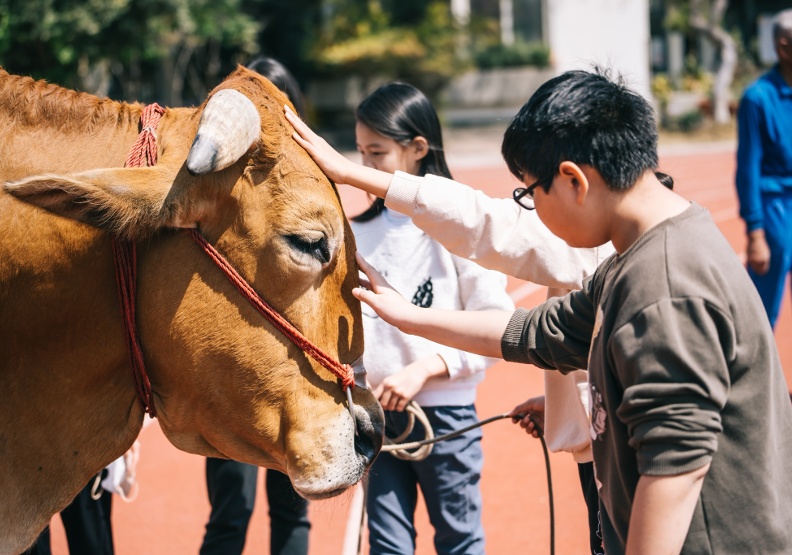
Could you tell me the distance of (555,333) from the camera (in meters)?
2.51

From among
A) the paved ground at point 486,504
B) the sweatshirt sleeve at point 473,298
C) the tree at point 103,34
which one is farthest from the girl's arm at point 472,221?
the tree at point 103,34

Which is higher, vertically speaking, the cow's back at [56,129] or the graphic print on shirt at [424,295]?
the cow's back at [56,129]

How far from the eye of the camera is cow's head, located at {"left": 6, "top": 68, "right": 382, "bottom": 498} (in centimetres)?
245

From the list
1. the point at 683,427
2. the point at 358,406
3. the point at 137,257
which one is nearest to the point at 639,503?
the point at 683,427

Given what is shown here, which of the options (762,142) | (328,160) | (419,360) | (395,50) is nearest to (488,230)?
(328,160)

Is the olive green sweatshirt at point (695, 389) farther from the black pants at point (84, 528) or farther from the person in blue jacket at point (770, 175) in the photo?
the person in blue jacket at point (770, 175)

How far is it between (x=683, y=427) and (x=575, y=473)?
3.94 metres

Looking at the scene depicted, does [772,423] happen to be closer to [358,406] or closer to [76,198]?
[358,406]

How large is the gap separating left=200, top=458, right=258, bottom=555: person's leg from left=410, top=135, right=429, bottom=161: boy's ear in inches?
60.6

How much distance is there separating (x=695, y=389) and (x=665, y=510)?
0.84 feet

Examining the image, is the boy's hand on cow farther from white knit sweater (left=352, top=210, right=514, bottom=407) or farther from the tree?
the tree

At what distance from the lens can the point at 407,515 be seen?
12.1 ft

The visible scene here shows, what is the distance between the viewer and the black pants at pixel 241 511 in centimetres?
409

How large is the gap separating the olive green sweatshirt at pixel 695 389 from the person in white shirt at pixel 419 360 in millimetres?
1472
